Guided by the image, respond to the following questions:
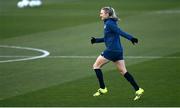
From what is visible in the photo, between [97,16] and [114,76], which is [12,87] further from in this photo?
[97,16]

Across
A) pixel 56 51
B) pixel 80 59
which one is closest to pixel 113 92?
pixel 80 59

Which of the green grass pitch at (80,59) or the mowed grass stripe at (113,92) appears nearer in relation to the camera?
the mowed grass stripe at (113,92)

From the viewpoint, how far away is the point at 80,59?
88.6ft

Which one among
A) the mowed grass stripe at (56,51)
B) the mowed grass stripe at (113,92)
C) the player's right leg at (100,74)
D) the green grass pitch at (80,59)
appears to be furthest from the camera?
the mowed grass stripe at (56,51)

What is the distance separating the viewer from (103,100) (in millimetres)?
19406

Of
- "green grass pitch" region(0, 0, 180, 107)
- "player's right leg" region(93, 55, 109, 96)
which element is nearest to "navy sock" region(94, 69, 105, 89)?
"player's right leg" region(93, 55, 109, 96)

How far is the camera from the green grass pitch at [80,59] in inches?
780

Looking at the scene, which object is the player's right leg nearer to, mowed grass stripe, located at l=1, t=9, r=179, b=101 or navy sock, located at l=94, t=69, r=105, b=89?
navy sock, located at l=94, t=69, r=105, b=89

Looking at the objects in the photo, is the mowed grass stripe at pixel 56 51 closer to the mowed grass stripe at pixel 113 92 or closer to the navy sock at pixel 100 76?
the mowed grass stripe at pixel 113 92

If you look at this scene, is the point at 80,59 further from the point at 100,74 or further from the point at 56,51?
the point at 100,74

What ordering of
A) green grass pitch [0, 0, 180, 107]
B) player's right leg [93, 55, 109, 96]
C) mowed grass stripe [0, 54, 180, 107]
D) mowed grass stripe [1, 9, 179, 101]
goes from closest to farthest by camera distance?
mowed grass stripe [0, 54, 180, 107], green grass pitch [0, 0, 180, 107], player's right leg [93, 55, 109, 96], mowed grass stripe [1, 9, 179, 101]

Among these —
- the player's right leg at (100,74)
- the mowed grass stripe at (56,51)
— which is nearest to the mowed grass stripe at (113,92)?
the player's right leg at (100,74)

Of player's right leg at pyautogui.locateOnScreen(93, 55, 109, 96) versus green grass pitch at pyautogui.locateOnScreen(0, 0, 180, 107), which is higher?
player's right leg at pyautogui.locateOnScreen(93, 55, 109, 96)

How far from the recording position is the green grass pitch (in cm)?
1981
